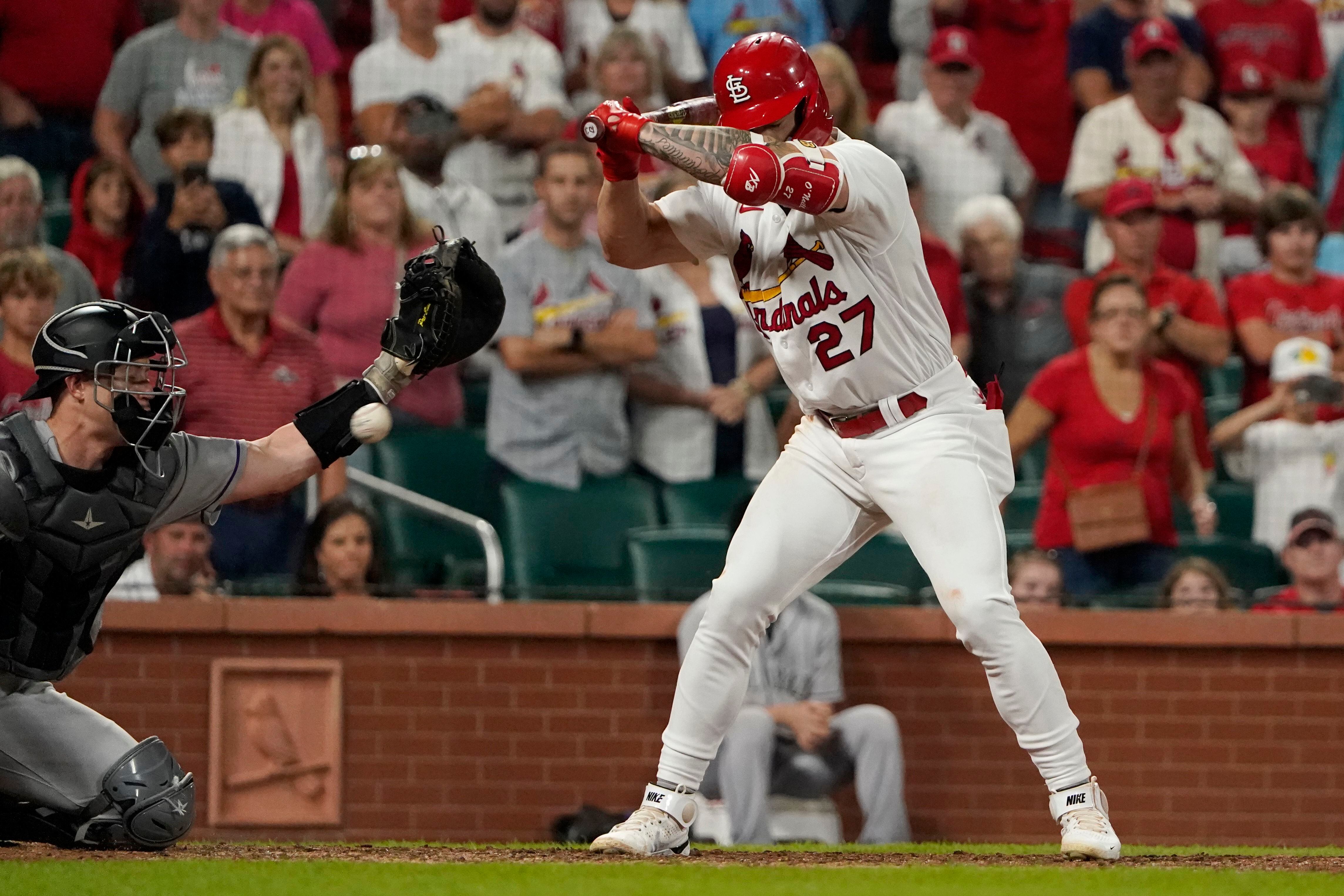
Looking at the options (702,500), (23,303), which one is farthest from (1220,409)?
(23,303)

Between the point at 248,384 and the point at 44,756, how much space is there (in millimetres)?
2443

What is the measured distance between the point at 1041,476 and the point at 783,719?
73.4 inches

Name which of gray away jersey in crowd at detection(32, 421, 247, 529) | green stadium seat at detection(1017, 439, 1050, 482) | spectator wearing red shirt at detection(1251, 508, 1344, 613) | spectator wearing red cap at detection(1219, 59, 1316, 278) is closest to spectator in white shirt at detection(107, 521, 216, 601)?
gray away jersey in crowd at detection(32, 421, 247, 529)

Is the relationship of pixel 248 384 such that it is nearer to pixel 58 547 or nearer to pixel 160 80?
pixel 160 80

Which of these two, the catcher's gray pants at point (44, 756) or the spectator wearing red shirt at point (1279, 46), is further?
the spectator wearing red shirt at point (1279, 46)

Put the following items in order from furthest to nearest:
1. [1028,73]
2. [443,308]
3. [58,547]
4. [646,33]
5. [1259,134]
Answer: [1028,73], [1259,134], [646,33], [443,308], [58,547]

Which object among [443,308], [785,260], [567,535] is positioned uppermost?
[785,260]

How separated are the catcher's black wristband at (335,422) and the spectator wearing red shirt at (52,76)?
4192mm

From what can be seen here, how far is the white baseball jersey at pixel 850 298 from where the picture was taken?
4035 millimetres

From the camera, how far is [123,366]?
4.02 meters

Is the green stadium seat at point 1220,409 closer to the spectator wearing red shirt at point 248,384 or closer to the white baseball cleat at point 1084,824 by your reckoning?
the spectator wearing red shirt at point 248,384

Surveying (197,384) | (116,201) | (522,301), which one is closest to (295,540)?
(197,384)

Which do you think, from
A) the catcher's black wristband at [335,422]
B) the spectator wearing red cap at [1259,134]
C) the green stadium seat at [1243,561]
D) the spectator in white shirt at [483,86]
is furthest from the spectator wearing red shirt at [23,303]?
the spectator wearing red cap at [1259,134]

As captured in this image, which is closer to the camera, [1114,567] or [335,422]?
[335,422]
